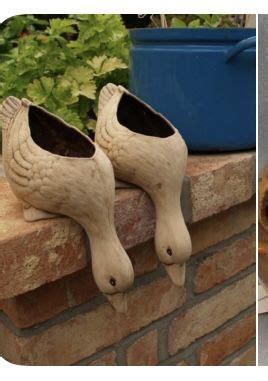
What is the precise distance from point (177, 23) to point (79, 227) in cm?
24

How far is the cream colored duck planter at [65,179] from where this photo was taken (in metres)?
0.42

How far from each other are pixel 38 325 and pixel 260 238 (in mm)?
252

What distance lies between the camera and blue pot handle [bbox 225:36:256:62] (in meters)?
0.51

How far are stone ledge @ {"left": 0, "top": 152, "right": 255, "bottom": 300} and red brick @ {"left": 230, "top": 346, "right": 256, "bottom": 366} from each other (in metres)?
0.19

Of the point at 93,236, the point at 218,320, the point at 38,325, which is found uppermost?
the point at 93,236

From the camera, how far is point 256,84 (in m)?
0.53

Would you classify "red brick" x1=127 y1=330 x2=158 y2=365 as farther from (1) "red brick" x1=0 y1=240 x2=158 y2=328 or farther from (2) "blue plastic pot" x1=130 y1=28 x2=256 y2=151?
(2) "blue plastic pot" x1=130 y1=28 x2=256 y2=151

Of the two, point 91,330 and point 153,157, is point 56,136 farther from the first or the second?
point 91,330

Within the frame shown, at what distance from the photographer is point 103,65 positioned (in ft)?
1.94

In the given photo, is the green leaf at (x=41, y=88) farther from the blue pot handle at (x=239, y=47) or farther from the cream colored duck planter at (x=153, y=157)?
the blue pot handle at (x=239, y=47)
